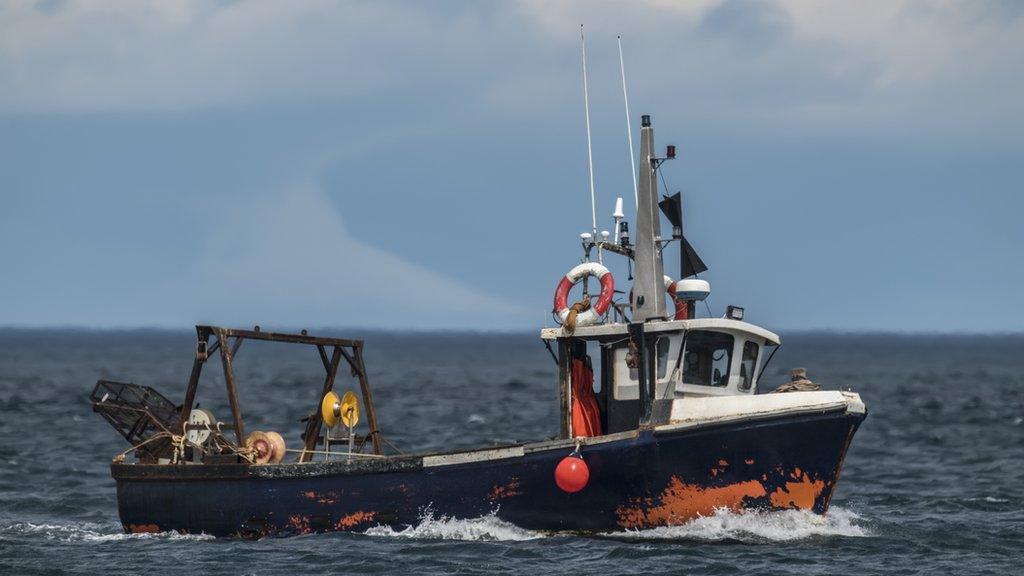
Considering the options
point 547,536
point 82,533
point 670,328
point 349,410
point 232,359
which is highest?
point 670,328

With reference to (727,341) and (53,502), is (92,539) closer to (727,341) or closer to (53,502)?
(53,502)

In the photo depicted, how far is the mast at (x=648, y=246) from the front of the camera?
2380cm

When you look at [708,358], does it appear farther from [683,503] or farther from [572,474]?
[572,474]

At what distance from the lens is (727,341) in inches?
938

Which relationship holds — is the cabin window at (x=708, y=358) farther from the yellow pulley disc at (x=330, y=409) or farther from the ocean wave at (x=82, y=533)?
the ocean wave at (x=82, y=533)

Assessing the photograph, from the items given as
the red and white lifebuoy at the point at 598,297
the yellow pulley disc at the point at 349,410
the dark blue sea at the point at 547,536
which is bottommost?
the dark blue sea at the point at 547,536

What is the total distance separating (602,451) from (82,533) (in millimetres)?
9296

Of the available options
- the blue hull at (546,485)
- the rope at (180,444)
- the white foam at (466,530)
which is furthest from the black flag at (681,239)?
the rope at (180,444)

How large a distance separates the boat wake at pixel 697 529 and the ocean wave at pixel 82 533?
330 cm

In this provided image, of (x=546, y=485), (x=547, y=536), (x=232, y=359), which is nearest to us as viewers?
(x=546, y=485)

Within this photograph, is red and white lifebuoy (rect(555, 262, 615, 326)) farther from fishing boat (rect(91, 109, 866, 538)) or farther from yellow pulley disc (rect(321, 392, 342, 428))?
yellow pulley disc (rect(321, 392, 342, 428))

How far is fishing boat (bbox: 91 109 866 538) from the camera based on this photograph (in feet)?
73.8

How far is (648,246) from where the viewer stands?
23.8 meters

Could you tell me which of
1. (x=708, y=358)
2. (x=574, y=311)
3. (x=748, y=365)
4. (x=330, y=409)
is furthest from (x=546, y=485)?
(x=330, y=409)
